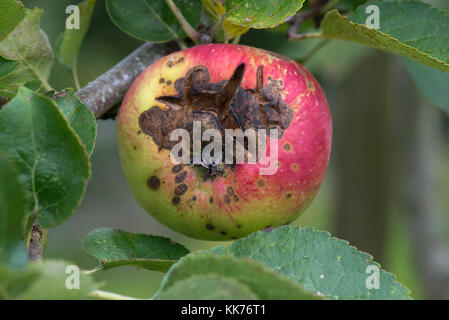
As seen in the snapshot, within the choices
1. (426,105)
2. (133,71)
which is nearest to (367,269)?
(133,71)

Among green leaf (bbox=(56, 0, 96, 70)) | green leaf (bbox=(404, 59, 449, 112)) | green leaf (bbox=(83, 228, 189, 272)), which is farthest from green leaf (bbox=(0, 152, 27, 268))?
green leaf (bbox=(404, 59, 449, 112))

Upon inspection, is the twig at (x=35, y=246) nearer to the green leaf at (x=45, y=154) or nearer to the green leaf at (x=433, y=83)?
the green leaf at (x=45, y=154)

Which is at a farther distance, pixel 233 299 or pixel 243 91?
pixel 243 91

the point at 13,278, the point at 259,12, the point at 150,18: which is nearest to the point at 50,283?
the point at 13,278

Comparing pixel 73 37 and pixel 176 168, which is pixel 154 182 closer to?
pixel 176 168

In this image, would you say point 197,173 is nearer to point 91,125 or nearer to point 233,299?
point 91,125

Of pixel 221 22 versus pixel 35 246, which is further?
pixel 221 22
